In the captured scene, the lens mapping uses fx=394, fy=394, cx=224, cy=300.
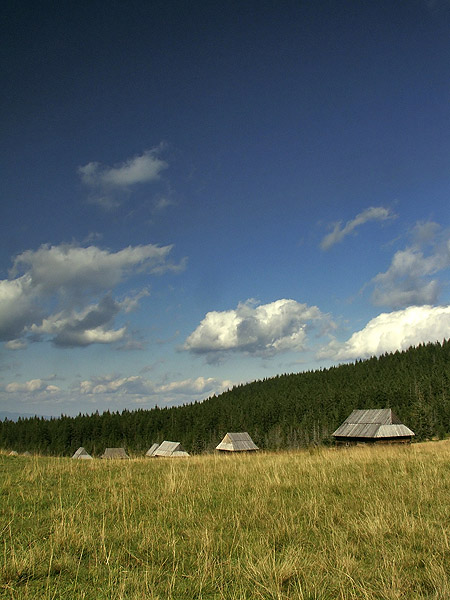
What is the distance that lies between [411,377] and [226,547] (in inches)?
4569

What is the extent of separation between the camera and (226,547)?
4715 mm

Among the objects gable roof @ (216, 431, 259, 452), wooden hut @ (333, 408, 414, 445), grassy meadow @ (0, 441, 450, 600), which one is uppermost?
grassy meadow @ (0, 441, 450, 600)

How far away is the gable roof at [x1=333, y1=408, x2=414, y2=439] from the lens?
4238 cm

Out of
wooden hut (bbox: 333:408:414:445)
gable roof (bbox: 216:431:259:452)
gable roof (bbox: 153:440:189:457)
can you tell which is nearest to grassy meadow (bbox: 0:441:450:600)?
wooden hut (bbox: 333:408:414:445)

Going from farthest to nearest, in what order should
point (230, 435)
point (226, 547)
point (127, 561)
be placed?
point (230, 435), point (226, 547), point (127, 561)

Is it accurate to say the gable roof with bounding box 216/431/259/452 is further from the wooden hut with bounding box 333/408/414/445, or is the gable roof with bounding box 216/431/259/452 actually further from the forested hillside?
the forested hillside

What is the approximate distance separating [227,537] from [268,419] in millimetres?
103777

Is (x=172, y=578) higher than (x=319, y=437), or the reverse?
(x=172, y=578)

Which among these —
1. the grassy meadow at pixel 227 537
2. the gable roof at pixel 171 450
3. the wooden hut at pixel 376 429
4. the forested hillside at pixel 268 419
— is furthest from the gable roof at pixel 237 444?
the grassy meadow at pixel 227 537

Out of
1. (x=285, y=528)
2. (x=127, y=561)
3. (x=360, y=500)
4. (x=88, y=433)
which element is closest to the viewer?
(x=127, y=561)

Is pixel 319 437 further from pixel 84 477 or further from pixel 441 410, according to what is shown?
pixel 84 477

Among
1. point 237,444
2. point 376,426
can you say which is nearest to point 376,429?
point 376,426

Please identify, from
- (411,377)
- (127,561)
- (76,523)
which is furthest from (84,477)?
(411,377)

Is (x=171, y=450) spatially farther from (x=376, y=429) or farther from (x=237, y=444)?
(x=376, y=429)
